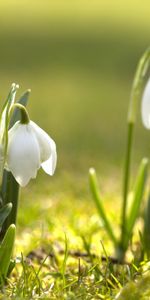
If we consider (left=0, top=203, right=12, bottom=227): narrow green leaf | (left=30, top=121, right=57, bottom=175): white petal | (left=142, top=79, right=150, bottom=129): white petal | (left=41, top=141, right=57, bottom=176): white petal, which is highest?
(left=142, top=79, right=150, bottom=129): white petal

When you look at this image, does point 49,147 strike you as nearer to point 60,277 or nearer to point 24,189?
point 60,277

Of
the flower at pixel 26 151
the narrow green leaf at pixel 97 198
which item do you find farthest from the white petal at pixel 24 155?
the narrow green leaf at pixel 97 198

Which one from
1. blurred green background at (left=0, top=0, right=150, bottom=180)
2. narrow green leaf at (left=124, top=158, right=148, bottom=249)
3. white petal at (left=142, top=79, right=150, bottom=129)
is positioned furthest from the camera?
blurred green background at (left=0, top=0, right=150, bottom=180)

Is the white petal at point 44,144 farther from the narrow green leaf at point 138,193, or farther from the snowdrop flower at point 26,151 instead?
the narrow green leaf at point 138,193

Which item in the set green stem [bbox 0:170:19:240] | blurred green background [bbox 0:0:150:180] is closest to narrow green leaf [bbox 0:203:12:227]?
green stem [bbox 0:170:19:240]

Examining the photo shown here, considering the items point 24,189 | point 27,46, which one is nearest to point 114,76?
point 27,46

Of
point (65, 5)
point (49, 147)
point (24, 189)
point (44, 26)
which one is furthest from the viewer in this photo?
point (65, 5)

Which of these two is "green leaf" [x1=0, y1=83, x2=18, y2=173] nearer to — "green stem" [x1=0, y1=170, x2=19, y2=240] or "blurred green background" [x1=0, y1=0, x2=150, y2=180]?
"green stem" [x1=0, y1=170, x2=19, y2=240]
